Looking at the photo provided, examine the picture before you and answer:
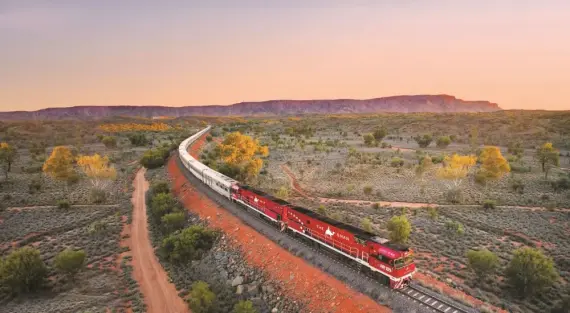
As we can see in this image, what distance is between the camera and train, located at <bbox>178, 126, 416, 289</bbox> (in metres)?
20.8

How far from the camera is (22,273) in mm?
26844

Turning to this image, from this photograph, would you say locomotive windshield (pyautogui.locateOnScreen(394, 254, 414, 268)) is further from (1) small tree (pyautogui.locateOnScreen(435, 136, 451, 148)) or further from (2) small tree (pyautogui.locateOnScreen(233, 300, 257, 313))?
(1) small tree (pyautogui.locateOnScreen(435, 136, 451, 148))

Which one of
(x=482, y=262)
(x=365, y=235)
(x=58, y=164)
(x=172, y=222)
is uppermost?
(x=365, y=235)

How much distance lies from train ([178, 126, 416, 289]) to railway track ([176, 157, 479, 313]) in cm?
44

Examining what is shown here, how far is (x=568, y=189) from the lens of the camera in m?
52.6

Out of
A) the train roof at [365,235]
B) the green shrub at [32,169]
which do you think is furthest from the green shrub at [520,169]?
the green shrub at [32,169]

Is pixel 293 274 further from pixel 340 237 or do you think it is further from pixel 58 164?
pixel 58 164

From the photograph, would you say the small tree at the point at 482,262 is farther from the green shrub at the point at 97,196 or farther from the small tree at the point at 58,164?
the small tree at the point at 58,164

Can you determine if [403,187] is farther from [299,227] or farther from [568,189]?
[299,227]

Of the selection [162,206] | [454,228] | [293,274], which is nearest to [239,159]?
[162,206]

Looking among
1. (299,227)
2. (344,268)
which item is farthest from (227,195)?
(344,268)

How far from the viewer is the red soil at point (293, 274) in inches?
817

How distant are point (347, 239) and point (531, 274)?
13.1 meters

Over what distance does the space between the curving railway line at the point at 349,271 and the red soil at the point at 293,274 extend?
0.55 m
